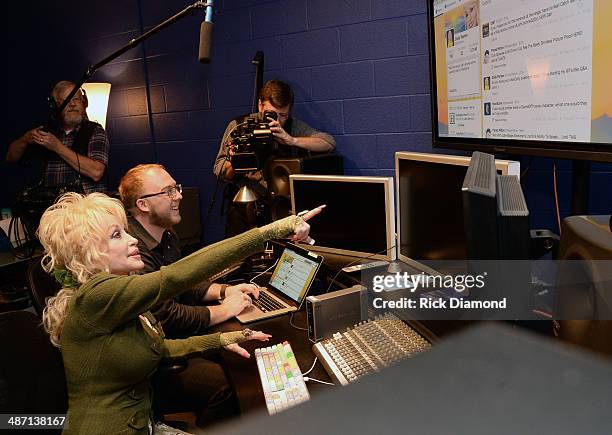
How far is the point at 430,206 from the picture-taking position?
5.25 ft

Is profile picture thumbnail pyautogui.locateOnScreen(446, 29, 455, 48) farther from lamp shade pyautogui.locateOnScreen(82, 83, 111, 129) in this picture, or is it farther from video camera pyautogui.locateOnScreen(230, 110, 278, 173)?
lamp shade pyautogui.locateOnScreen(82, 83, 111, 129)

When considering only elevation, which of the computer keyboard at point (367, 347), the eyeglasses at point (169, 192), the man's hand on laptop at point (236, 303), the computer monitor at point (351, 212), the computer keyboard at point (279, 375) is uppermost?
the eyeglasses at point (169, 192)

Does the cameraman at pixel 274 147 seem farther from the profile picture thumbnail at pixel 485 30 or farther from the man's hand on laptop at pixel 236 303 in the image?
the profile picture thumbnail at pixel 485 30

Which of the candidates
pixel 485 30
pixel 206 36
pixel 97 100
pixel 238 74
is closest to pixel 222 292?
pixel 206 36

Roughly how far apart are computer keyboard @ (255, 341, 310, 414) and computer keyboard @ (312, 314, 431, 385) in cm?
8

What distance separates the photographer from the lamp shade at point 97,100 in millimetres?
3447

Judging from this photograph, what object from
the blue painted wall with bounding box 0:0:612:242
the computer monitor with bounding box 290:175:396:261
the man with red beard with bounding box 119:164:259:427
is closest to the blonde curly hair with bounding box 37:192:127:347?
the man with red beard with bounding box 119:164:259:427

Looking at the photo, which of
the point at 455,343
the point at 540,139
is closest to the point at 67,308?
the point at 455,343

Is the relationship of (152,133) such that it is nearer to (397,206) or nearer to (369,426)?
(397,206)

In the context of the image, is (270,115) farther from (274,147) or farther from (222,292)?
(222,292)

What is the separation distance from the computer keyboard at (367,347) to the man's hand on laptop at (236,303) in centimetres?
45

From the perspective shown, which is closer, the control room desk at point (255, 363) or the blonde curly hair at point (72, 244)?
the control room desk at point (255, 363)

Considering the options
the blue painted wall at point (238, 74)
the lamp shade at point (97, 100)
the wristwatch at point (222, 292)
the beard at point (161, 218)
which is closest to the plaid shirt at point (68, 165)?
the lamp shade at point (97, 100)

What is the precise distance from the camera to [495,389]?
0.87 feet
